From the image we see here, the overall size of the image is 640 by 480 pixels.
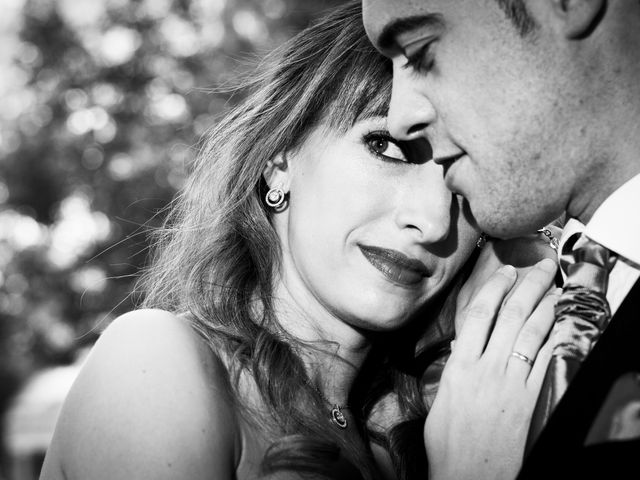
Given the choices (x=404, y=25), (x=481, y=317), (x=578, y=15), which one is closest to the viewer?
(x=578, y=15)

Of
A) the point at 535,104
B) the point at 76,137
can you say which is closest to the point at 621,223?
the point at 535,104

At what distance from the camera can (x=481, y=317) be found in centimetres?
231

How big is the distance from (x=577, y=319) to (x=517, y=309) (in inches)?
15.7

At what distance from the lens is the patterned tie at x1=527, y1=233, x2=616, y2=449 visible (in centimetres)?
176

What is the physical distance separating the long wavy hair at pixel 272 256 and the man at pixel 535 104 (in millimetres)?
568

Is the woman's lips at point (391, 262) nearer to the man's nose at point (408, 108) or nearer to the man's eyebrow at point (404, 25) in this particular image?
the man's nose at point (408, 108)

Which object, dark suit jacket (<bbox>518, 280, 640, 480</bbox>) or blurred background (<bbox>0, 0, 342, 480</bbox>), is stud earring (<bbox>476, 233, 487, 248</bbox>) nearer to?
dark suit jacket (<bbox>518, 280, 640, 480</bbox>)

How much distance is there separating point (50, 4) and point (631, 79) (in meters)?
13.9

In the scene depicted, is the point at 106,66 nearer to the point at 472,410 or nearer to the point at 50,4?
the point at 50,4

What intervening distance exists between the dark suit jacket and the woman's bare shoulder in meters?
0.88

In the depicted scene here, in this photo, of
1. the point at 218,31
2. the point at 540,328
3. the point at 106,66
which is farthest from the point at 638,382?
the point at 106,66

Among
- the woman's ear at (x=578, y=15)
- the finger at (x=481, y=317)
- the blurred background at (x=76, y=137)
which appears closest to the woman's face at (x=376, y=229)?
the finger at (x=481, y=317)

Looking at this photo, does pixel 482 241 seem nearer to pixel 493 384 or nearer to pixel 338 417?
pixel 493 384

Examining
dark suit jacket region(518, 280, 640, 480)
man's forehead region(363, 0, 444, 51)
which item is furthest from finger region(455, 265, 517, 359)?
man's forehead region(363, 0, 444, 51)
